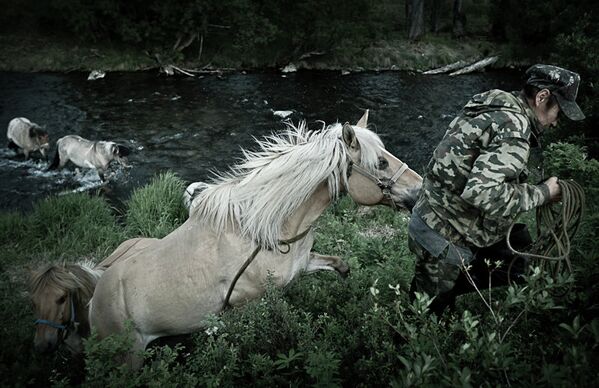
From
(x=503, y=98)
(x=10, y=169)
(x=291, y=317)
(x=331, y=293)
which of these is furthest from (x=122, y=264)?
(x=10, y=169)

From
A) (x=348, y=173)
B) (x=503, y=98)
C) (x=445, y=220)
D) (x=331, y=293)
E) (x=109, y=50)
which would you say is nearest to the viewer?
(x=503, y=98)

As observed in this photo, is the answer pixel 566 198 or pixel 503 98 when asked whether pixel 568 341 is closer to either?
pixel 566 198

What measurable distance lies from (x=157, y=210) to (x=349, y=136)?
585 centimetres

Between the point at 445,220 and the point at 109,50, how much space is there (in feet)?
80.3

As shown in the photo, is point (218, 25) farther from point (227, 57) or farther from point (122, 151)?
point (122, 151)

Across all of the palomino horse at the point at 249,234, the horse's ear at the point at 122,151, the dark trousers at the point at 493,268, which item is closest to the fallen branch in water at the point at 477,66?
the horse's ear at the point at 122,151

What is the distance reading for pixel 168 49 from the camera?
23766 mm

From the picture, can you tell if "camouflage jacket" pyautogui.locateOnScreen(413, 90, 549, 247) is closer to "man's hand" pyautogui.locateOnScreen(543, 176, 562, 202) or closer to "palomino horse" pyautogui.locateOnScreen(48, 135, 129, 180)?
"man's hand" pyautogui.locateOnScreen(543, 176, 562, 202)

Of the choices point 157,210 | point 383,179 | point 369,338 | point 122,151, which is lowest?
point 122,151

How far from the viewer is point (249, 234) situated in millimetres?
3607

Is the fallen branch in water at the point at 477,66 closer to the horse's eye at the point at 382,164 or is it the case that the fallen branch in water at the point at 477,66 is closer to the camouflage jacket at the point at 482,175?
the horse's eye at the point at 382,164

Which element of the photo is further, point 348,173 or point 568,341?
point 348,173

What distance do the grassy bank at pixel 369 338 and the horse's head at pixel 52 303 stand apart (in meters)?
0.21

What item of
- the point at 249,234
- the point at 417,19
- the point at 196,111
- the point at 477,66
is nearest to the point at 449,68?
the point at 477,66
